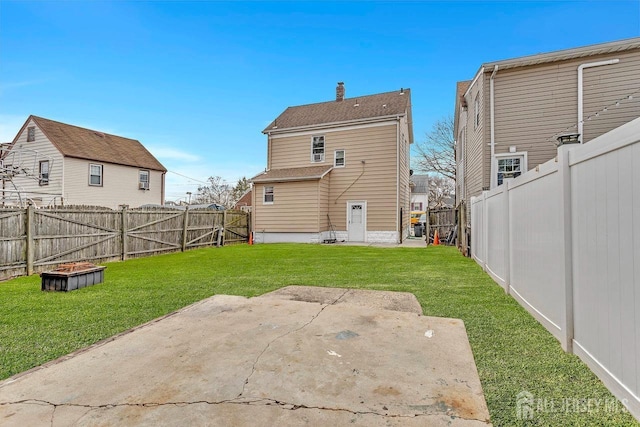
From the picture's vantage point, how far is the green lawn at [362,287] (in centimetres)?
208

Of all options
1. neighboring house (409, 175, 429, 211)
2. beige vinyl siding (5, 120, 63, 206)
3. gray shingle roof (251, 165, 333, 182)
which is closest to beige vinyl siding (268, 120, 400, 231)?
gray shingle roof (251, 165, 333, 182)

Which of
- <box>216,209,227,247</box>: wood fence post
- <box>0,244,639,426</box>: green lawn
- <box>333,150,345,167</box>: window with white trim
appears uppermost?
<box>333,150,345,167</box>: window with white trim

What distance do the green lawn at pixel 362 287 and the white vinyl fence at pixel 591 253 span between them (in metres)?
0.22

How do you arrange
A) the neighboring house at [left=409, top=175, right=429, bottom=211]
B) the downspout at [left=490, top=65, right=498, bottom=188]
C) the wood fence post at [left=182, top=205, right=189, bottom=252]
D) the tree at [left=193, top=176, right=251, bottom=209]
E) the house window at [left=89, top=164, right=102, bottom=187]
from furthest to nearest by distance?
the neighboring house at [left=409, top=175, right=429, bottom=211], the tree at [left=193, top=176, right=251, bottom=209], the house window at [left=89, top=164, right=102, bottom=187], the wood fence post at [left=182, top=205, right=189, bottom=252], the downspout at [left=490, top=65, right=498, bottom=188]

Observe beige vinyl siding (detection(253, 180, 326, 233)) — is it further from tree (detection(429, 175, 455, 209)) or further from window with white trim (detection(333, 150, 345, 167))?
tree (detection(429, 175, 455, 209))

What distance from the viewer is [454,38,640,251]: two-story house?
8867 millimetres

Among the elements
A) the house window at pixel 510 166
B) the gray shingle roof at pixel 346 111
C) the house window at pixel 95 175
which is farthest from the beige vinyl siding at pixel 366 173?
the house window at pixel 95 175

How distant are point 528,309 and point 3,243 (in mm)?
10268

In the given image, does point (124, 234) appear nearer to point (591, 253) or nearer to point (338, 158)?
point (338, 158)

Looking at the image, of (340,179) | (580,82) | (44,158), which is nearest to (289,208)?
(340,179)

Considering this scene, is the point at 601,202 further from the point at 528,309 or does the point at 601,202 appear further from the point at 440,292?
the point at 440,292

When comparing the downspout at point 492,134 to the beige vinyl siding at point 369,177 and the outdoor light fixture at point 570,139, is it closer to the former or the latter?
the beige vinyl siding at point 369,177

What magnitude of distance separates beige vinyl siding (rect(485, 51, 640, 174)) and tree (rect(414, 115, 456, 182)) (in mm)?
13899

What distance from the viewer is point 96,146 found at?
18.8m
